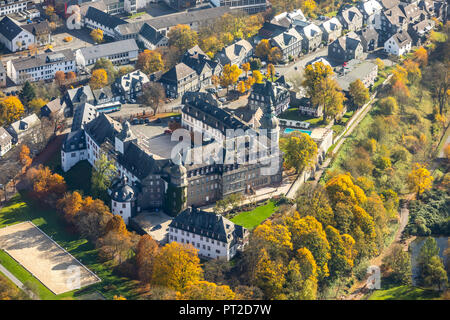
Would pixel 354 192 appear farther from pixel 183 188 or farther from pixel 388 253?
pixel 183 188

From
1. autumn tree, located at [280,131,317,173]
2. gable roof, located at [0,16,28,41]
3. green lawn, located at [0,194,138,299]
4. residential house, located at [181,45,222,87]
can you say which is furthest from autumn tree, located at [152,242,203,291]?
gable roof, located at [0,16,28,41]

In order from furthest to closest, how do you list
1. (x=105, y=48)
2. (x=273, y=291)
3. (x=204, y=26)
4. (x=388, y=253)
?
(x=204, y=26) < (x=105, y=48) < (x=388, y=253) < (x=273, y=291)

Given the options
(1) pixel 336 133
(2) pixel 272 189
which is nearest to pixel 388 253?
(2) pixel 272 189

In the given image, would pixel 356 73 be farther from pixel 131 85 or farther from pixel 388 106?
pixel 131 85

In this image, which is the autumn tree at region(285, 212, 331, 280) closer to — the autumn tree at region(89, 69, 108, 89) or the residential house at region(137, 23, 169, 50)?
the autumn tree at region(89, 69, 108, 89)

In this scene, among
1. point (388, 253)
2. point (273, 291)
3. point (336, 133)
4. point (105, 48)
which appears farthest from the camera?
point (105, 48)

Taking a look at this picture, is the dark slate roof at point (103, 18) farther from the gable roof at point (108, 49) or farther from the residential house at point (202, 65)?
the residential house at point (202, 65)

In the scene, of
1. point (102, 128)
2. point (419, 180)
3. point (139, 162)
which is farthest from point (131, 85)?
point (419, 180)
